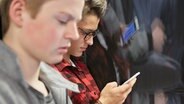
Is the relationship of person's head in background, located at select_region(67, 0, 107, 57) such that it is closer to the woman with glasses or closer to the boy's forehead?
the woman with glasses

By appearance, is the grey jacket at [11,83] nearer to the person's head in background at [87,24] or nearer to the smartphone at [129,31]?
the person's head in background at [87,24]

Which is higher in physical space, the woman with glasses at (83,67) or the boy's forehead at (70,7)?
the boy's forehead at (70,7)

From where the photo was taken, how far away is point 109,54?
5.26ft

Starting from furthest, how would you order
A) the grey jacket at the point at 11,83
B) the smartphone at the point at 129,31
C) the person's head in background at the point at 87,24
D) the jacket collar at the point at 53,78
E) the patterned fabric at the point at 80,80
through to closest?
the smartphone at the point at 129,31
the person's head in background at the point at 87,24
the patterned fabric at the point at 80,80
the jacket collar at the point at 53,78
the grey jacket at the point at 11,83

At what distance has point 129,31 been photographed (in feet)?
5.19

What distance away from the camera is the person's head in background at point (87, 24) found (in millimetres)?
1280

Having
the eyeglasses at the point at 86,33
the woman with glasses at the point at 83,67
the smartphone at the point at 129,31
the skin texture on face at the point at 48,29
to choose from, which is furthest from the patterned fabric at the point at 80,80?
the skin texture on face at the point at 48,29

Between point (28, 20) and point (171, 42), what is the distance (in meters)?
1.02

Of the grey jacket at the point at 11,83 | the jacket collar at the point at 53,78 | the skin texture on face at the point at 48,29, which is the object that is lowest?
the jacket collar at the point at 53,78

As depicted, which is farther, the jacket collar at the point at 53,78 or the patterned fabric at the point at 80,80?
the patterned fabric at the point at 80,80

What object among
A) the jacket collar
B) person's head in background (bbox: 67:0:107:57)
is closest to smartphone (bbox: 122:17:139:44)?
person's head in background (bbox: 67:0:107:57)

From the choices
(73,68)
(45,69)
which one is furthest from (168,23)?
(45,69)

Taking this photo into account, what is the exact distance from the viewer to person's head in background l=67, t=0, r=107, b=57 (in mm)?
1280

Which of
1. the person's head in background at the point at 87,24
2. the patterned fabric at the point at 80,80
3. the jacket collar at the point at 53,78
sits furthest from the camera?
the person's head in background at the point at 87,24
